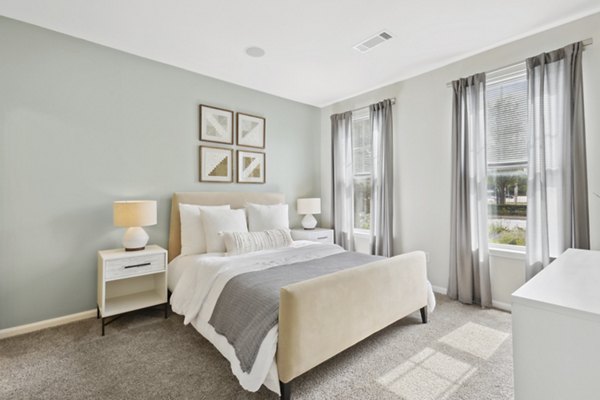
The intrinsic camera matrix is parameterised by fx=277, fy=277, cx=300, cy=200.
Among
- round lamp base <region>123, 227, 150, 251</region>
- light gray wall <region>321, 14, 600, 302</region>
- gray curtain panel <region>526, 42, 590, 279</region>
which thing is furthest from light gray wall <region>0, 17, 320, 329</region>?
gray curtain panel <region>526, 42, 590, 279</region>

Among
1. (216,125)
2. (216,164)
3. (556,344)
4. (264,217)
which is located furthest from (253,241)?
(556,344)

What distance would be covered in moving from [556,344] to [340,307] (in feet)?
3.64

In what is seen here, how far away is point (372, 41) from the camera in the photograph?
281 centimetres

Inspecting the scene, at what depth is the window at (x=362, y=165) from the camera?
427 cm

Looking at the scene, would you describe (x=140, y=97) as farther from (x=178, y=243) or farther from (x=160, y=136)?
(x=178, y=243)

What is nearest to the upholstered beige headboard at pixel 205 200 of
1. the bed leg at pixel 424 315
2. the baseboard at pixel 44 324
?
the baseboard at pixel 44 324

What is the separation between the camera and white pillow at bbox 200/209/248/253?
300 centimetres

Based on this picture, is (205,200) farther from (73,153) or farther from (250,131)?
(73,153)

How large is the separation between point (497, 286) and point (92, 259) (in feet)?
13.8

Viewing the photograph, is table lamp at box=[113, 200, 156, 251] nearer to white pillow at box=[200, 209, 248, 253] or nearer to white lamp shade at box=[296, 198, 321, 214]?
white pillow at box=[200, 209, 248, 253]

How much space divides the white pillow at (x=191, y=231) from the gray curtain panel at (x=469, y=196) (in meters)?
2.83

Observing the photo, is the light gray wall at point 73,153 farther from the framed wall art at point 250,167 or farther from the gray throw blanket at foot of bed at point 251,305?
the gray throw blanket at foot of bed at point 251,305

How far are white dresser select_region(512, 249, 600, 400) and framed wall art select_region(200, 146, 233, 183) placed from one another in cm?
330

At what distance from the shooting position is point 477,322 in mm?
2586
